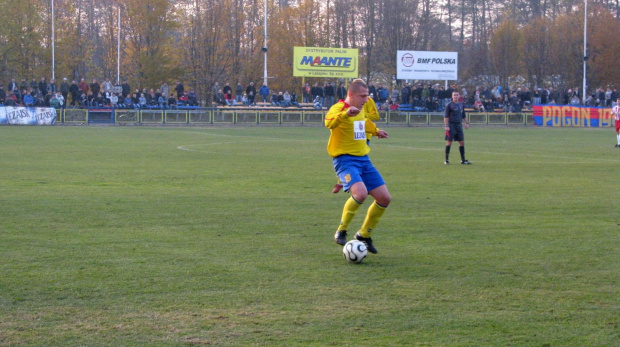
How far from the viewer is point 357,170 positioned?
8102mm

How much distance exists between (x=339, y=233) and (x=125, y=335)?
3.44 m

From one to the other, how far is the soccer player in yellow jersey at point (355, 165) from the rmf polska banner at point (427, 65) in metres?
45.7

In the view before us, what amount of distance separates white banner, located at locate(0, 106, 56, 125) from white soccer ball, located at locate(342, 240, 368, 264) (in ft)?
120

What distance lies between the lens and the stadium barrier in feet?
140

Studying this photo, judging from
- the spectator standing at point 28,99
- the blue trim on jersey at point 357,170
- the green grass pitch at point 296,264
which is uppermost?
the spectator standing at point 28,99

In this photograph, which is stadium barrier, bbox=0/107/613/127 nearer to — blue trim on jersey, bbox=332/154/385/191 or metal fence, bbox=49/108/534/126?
metal fence, bbox=49/108/534/126

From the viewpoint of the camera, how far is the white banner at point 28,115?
40094 mm

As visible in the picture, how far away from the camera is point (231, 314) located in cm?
563

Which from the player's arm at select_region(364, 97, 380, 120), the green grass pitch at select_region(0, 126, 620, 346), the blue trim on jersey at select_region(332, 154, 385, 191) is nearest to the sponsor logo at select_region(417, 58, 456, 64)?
the green grass pitch at select_region(0, 126, 620, 346)

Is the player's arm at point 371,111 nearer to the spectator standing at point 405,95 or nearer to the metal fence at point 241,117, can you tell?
the metal fence at point 241,117

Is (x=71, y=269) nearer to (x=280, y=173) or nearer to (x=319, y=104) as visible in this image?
(x=280, y=173)

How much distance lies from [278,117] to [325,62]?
702cm

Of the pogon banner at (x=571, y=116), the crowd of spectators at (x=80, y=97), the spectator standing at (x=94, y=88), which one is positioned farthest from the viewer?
the pogon banner at (x=571, y=116)

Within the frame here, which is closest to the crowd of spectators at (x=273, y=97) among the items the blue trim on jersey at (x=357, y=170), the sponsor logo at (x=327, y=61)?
the sponsor logo at (x=327, y=61)
